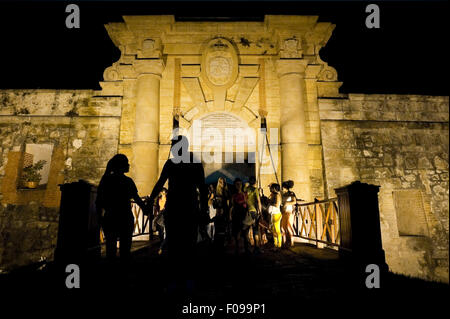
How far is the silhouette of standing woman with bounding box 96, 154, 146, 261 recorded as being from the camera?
301cm

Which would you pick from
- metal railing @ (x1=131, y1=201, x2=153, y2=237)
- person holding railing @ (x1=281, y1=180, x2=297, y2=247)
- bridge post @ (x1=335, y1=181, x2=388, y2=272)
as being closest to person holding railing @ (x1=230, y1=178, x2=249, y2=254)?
person holding railing @ (x1=281, y1=180, x2=297, y2=247)

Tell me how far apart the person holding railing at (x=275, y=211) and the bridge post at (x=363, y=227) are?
170 centimetres

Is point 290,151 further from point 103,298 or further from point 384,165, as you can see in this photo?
point 103,298

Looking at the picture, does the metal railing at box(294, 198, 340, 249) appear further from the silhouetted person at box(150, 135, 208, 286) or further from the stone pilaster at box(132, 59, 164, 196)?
the stone pilaster at box(132, 59, 164, 196)

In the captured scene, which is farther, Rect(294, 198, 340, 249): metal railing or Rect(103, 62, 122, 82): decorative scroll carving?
Rect(103, 62, 122, 82): decorative scroll carving

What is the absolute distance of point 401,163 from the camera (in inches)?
347

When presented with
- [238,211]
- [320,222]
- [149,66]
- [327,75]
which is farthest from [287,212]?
[149,66]

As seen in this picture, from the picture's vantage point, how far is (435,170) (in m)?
8.84

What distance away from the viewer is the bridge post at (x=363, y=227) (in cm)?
423

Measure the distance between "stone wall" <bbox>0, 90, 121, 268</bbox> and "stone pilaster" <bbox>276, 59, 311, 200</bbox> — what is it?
5736 mm

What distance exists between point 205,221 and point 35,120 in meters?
9.01

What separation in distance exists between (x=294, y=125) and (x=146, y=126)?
4.95 m

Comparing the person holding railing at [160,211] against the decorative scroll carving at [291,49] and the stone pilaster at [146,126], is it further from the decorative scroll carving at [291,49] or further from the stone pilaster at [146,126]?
the decorative scroll carving at [291,49]

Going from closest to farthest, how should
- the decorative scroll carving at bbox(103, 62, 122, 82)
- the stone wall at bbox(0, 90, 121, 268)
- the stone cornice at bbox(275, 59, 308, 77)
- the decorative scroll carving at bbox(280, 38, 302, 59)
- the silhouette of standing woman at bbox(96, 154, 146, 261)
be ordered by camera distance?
the silhouette of standing woman at bbox(96, 154, 146, 261) → the stone wall at bbox(0, 90, 121, 268) → the stone cornice at bbox(275, 59, 308, 77) → the decorative scroll carving at bbox(280, 38, 302, 59) → the decorative scroll carving at bbox(103, 62, 122, 82)
